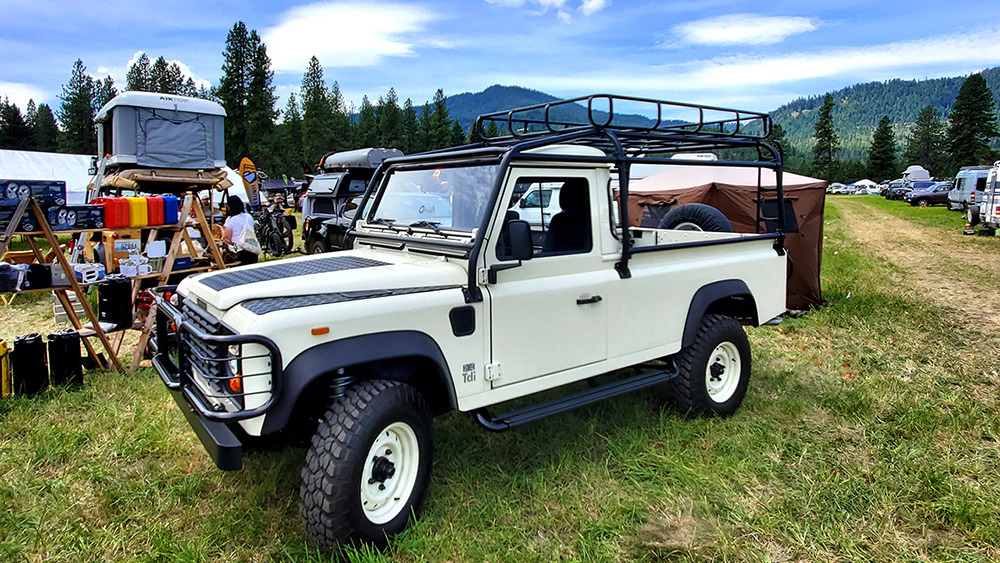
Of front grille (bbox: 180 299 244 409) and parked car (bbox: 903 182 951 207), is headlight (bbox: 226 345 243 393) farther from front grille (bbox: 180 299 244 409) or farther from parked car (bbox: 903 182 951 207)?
parked car (bbox: 903 182 951 207)

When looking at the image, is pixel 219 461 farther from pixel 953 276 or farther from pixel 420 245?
pixel 953 276

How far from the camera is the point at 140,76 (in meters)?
65.7

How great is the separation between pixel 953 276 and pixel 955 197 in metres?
24.3

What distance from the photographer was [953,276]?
1188 cm

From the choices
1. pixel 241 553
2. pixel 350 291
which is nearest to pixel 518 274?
pixel 350 291

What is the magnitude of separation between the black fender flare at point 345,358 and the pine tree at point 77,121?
2916 inches

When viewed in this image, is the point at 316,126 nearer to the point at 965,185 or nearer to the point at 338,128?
the point at 338,128

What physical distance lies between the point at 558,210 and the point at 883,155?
336 ft

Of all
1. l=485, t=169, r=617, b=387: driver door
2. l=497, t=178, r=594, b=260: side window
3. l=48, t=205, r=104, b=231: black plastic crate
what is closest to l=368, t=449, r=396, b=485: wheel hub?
l=485, t=169, r=617, b=387: driver door

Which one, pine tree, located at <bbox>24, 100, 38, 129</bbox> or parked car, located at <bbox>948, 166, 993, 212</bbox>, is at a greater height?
pine tree, located at <bbox>24, 100, 38, 129</bbox>

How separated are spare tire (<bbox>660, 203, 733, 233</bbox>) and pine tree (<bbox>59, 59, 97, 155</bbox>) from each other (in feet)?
238

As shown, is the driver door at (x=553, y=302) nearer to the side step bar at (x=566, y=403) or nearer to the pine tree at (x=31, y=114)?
the side step bar at (x=566, y=403)

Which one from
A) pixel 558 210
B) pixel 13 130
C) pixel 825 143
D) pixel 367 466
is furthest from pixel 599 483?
pixel 825 143

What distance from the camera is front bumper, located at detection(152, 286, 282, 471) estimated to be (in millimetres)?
2725
